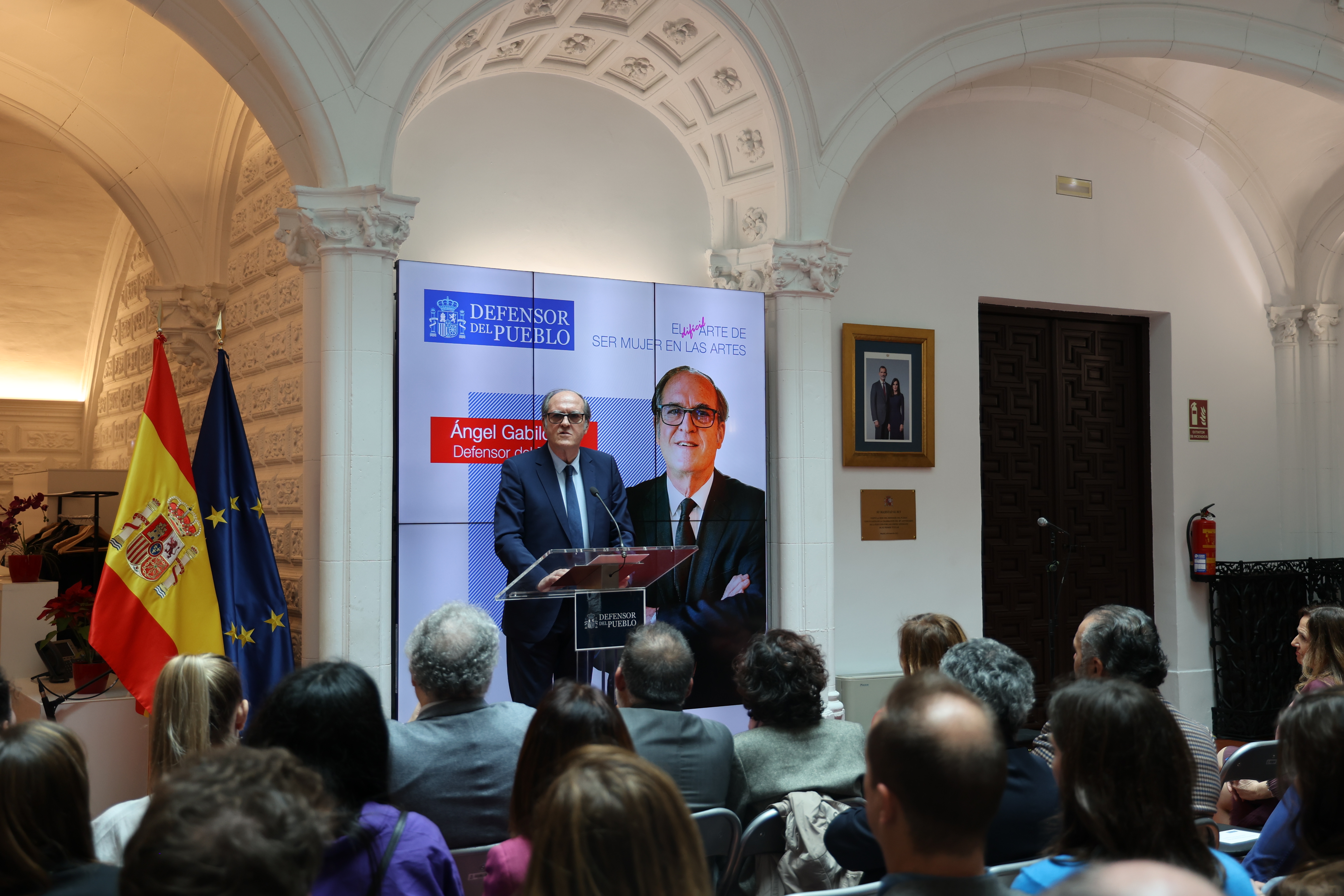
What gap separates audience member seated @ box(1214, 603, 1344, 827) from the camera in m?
3.22

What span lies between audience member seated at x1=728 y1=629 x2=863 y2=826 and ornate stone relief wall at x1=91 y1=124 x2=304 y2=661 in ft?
9.19

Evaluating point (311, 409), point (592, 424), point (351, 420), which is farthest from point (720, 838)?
point (592, 424)

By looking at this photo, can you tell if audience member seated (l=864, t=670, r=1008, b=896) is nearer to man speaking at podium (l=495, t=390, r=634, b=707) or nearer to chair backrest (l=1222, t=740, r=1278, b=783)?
chair backrest (l=1222, t=740, r=1278, b=783)

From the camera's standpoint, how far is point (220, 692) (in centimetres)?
250

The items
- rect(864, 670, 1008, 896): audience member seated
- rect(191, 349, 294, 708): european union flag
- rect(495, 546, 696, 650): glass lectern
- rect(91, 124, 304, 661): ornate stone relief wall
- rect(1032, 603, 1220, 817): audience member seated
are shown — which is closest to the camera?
rect(864, 670, 1008, 896): audience member seated

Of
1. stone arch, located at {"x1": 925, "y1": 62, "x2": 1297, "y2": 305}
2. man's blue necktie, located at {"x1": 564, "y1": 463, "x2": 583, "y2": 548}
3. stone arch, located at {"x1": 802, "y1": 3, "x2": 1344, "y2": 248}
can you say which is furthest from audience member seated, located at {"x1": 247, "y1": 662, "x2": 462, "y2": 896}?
stone arch, located at {"x1": 925, "y1": 62, "x2": 1297, "y2": 305}

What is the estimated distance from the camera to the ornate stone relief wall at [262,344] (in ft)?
18.0

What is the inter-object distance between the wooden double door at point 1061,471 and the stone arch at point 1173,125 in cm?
120

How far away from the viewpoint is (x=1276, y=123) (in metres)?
7.99

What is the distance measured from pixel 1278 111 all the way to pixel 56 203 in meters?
9.43

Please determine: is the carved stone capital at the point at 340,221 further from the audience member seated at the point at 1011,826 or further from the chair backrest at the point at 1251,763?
the chair backrest at the point at 1251,763

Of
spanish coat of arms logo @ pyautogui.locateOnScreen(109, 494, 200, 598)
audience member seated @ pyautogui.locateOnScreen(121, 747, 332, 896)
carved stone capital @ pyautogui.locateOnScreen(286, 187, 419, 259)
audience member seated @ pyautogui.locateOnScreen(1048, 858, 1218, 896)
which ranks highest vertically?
carved stone capital @ pyautogui.locateOnScreen(286, 187, 419, 259)

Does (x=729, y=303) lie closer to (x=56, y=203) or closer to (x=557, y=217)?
(x=557, y=217)

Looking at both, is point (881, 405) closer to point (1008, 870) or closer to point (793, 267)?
point (793, 267)
